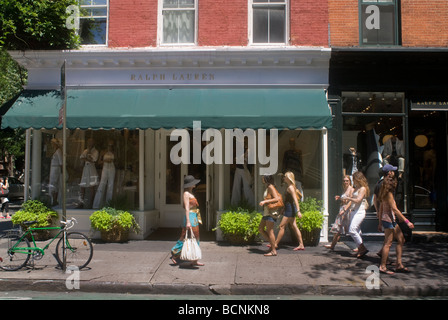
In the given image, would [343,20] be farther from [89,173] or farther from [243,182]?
[89,173]

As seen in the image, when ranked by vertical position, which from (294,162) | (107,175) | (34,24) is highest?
(34,24)

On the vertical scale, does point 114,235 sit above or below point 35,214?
below

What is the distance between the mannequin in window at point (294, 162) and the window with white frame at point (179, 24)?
4062 mm

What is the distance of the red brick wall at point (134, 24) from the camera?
10320mm

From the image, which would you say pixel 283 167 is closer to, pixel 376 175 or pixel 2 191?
pixel 376 175

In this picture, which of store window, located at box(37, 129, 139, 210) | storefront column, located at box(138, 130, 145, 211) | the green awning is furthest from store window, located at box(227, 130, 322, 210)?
store window, located at box(37, 129, 139, 210)

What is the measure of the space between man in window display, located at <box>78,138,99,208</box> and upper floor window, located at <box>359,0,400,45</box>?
807 cm

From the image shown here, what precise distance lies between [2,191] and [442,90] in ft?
57.5

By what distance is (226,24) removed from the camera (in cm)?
1021

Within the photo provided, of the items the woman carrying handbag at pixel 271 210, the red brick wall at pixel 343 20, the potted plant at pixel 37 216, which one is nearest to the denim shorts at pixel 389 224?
the woman carrying handbag at pixel 271 210

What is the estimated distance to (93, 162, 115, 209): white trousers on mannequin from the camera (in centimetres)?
1051

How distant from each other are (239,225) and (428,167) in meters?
5.83

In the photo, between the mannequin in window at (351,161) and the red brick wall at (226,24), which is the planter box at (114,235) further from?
the mannequin in window at (351,161)

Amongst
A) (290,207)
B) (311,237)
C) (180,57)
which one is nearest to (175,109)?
(180,57)
